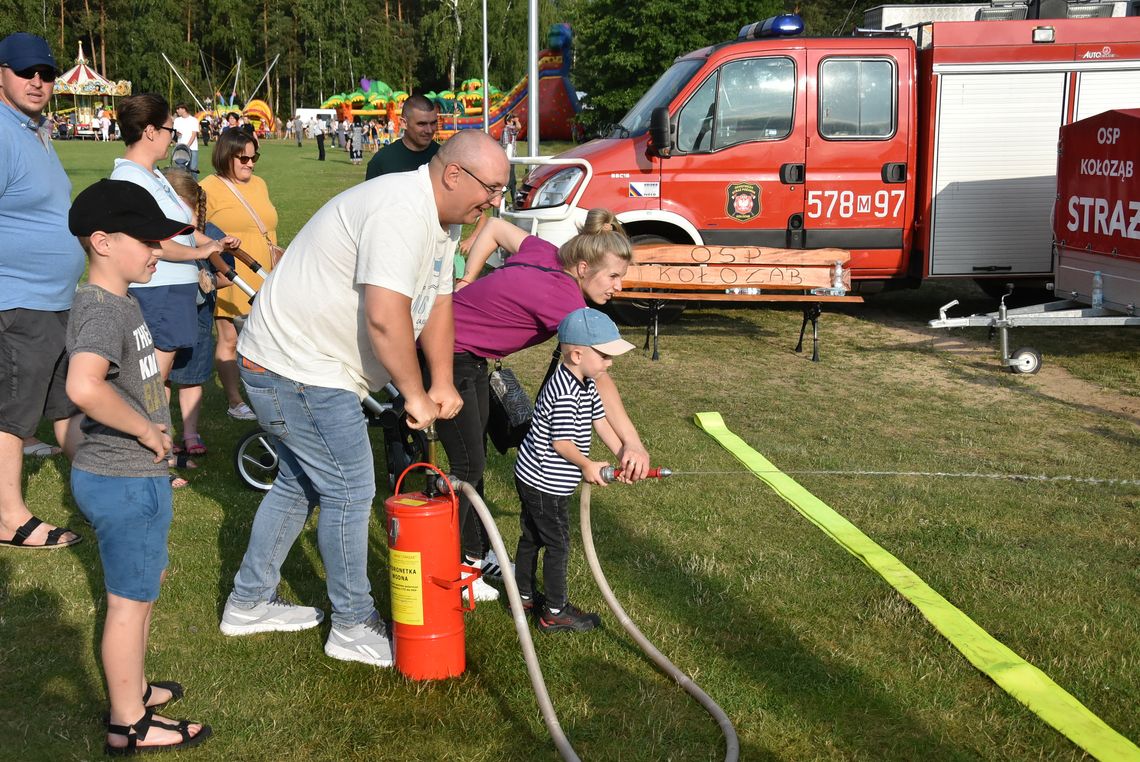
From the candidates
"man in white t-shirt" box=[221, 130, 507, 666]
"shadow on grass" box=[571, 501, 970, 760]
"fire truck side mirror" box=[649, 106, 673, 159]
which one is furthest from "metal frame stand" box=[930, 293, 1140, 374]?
"man in white t-shirt" box=[221, 130, 507, 666]

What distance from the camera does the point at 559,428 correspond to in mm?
4137

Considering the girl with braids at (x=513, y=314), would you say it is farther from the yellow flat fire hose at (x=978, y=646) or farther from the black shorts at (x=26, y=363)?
the black shorts at (x=26, y=363)

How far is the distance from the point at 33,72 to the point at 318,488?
261 cm

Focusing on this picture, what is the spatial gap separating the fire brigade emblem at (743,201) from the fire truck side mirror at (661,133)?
731 mm

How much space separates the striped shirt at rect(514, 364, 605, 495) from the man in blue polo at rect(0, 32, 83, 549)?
8.01 ft

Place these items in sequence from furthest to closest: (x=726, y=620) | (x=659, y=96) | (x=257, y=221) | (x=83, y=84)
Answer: (x=83, y=84) → (x=659, y=96) → (x=257, y=221) → (x=726, y=620)

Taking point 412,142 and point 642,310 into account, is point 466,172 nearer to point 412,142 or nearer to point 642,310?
point 412,142

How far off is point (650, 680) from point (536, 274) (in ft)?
5.47

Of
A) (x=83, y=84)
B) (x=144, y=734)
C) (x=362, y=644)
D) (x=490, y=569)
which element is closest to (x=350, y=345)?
(x=362, y=644)

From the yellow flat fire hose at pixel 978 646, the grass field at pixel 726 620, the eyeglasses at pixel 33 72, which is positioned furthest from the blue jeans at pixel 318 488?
the yellow flat fire hose at pixel 978 646

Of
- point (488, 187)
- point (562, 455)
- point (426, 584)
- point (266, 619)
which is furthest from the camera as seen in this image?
point (266, 619)

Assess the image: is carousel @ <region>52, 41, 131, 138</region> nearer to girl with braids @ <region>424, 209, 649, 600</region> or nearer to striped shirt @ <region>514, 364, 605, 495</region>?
Answer: girl with braids @ <region>424, 209, 649, 600</region>

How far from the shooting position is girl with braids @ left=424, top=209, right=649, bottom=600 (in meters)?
4.37

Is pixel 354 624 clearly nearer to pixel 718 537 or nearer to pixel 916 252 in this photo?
pixel 718 537
